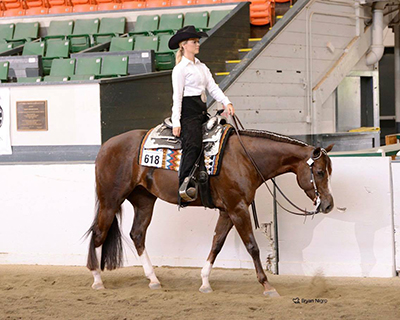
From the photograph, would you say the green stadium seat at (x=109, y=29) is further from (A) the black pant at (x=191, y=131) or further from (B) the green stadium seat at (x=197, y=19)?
(A) the black pant at (x=191, y=131)

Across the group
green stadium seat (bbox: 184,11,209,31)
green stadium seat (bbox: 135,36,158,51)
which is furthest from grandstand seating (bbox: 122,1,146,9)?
green stadium seat (bbox: 135,36,158,51)

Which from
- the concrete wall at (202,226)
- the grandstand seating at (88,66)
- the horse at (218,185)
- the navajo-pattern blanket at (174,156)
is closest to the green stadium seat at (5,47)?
the grandstand seating at (88,66)

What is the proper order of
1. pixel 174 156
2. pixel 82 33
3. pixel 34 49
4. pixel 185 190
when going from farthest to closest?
pixel 82 33 → pixel 34 49 → pixel 174 156 → pixel 185 190

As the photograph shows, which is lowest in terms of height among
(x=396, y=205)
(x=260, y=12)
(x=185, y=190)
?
(x=396, y=205)

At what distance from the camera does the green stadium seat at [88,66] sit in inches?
414

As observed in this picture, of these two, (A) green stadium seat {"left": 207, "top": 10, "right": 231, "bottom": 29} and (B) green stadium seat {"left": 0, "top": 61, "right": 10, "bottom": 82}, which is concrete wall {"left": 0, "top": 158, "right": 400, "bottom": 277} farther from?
(A) green stadium seat {"left": 207, "top": 10, "right": 231, "bottom": 29}

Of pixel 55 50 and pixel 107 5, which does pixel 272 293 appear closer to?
pixel 55 50

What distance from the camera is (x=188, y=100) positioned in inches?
215

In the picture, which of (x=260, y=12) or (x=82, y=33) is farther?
(x=82, y=33)

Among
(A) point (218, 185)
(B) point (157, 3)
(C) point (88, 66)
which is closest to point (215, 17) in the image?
(B) point (157, 3)

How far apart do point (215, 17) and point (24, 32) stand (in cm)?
438

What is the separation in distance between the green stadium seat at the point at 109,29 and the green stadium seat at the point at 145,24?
0.39m

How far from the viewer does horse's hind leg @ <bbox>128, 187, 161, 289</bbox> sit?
19.1ft

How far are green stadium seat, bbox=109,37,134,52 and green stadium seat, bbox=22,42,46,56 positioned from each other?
1.54 m
